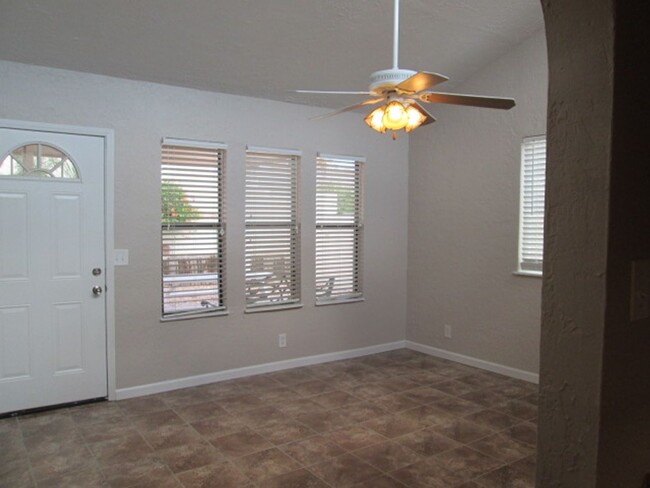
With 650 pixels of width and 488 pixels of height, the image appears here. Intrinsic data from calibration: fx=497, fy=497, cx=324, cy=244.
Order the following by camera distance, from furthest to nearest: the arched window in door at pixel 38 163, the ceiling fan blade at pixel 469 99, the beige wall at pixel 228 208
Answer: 1. the beige wall at pixel 228 208
2. the arched window in door at pixel 38 163
3. the ceiling fan blade at pixel 469 99

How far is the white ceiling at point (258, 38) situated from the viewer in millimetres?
3402

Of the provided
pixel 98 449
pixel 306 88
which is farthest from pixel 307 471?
pixel 306 88

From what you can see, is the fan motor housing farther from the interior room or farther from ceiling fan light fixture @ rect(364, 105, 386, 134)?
ceiling fan light fixture @ rect(364, 105, 386, 134)

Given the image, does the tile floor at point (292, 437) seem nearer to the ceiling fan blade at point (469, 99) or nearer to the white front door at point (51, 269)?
the white front door at point (51, 269)

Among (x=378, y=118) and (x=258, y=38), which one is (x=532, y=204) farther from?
(x=258, y=38)

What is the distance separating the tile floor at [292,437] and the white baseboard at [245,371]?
9 cm

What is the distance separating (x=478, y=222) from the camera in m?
5.02

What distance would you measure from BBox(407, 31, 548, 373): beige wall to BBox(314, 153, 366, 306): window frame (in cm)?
66

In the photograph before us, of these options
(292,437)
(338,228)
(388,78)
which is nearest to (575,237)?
(388,78)

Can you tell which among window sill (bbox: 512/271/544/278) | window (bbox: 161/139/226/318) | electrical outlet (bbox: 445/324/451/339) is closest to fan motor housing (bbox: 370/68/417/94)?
window (bbox: 161/139/226/318)

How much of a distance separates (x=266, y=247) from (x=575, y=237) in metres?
3.88

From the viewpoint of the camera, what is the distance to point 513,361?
4.73m

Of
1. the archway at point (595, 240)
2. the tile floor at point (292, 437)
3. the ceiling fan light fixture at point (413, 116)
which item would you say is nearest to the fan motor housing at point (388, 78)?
the ceiling fan light fixture at point (413, 116)

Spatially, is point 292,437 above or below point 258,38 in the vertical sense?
below
